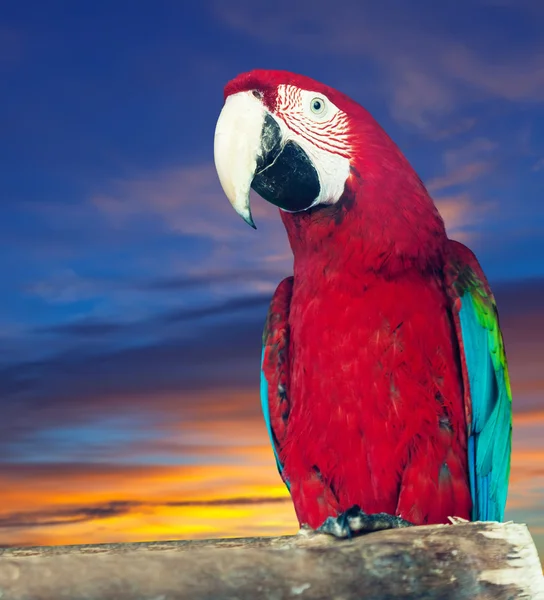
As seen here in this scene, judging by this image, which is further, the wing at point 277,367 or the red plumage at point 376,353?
the wing at point 277,367

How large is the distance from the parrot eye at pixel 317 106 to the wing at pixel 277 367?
1047mm

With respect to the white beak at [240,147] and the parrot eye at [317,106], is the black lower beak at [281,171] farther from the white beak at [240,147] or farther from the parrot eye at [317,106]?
the parrot eye at [317,106]

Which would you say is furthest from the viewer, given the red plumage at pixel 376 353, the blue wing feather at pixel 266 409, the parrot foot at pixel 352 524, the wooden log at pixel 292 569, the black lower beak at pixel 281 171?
the blue wing feather at pixel 266 409

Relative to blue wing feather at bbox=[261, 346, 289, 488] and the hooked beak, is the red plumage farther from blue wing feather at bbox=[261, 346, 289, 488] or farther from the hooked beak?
blue wing feather at bbox=[261, 346, 289, 488]

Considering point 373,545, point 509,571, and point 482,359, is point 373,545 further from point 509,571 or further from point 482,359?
point 482,359

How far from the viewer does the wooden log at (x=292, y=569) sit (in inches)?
73.9

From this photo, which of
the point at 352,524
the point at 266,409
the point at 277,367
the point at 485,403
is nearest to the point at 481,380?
the point at 485,403

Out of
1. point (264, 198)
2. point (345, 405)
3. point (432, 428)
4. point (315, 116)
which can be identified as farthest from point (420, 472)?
point (315, 116)

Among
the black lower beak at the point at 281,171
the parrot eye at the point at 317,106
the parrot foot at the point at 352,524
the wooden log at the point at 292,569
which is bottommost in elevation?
the wooden log at the point at 292,569

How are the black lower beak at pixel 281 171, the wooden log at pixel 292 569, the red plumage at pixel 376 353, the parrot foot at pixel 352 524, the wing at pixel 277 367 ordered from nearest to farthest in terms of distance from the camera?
1. the wooden log at pixel 292 569
2. the parrot foot at pixel 352 524
3. the red plumage at pixel 376 353
4. the black lower beak at pixel 281 171
5. the wing at pixel 277 367

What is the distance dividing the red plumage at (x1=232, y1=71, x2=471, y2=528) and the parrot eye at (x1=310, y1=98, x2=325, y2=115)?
60 mm

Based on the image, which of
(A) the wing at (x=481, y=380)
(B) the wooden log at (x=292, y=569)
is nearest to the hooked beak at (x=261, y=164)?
(A) the wing at (x=481, y=380)

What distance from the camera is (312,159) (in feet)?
11.8

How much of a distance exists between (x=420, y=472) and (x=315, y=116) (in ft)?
5.74
